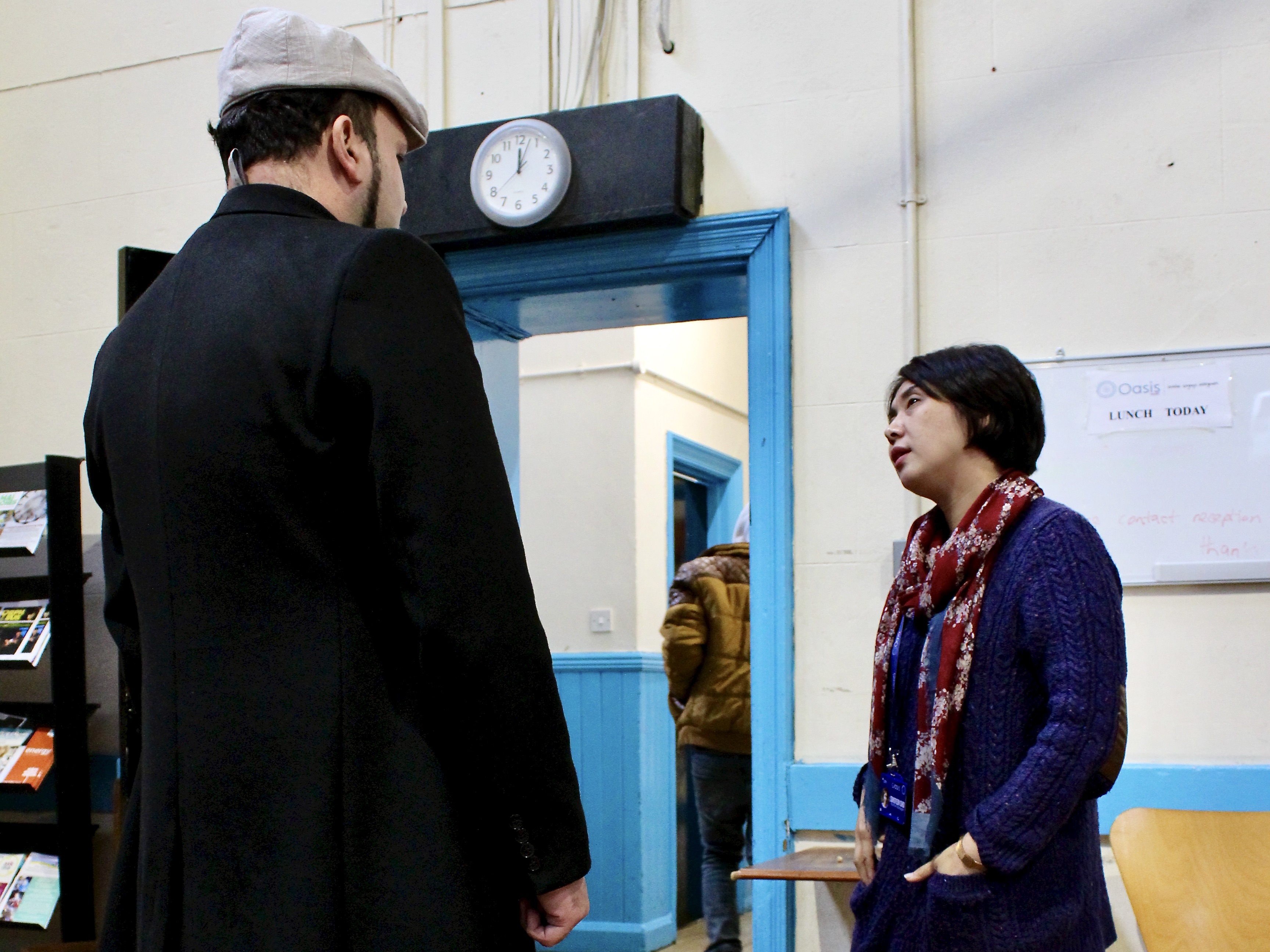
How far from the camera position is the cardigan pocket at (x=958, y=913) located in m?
1.57

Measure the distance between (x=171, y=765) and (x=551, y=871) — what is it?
312 mm

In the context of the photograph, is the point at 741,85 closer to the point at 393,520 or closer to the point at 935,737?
the point at 935,737

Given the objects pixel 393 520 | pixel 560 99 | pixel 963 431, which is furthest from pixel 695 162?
pixel 393 520

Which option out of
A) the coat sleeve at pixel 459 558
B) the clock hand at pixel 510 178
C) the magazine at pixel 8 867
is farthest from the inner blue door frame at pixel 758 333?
the coat sleeve at pixel 459 558

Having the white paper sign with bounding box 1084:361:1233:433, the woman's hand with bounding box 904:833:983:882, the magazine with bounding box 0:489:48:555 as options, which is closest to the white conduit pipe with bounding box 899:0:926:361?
the white paper sign with bounding box 1084:361:1233:433

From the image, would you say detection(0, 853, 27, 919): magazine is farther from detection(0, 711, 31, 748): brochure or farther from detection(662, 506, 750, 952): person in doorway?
detection(662, 506, 750, 952): person in doorway

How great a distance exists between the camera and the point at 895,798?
1.76 metres

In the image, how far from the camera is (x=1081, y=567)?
5.26 feet

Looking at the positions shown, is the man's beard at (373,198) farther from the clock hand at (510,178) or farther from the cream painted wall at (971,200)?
the clock hand at (510,178)

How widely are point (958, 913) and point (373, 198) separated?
3.59ft

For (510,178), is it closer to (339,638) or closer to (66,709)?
(66,709)

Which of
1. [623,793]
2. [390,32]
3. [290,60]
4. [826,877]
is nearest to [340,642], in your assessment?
[290,60]

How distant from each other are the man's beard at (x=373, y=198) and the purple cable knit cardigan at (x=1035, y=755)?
926 millimetres

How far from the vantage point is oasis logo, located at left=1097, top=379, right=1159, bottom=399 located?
271cm
